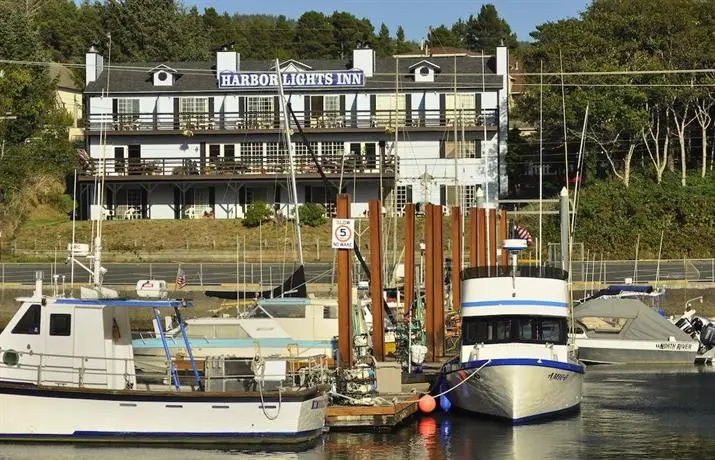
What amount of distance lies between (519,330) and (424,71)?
5424 cm

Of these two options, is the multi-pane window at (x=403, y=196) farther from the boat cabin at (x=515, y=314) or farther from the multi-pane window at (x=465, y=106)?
the boat cabin at (x=515, y=314)

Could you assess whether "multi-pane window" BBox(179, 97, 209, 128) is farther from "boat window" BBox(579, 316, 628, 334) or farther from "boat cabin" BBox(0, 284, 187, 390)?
"boat cabin" BBox(0, 284, 187, 390)

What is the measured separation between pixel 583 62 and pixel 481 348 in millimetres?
50555

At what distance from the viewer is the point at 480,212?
172 feet

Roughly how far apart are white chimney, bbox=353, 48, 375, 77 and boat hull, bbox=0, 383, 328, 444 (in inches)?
2346

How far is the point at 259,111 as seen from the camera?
8744cm

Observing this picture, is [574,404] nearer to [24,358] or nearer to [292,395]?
[292,395]

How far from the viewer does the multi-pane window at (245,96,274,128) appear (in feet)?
286

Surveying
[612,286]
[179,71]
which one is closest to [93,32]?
[179,71]

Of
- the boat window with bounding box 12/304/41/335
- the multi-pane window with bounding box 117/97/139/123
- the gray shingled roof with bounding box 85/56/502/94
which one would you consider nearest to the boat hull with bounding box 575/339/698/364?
the boat window with bounding box 12/304/41/335

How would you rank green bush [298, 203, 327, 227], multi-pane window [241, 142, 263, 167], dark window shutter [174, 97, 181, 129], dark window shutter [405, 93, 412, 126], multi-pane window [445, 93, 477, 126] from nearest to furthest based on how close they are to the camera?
1. green bush [298, 203, 327, 227]
2. multi-pane window [241, 142, 263, 167]
3. multi-pane window [445, 93, 477, 126]
4. dark window shutter [405, 93, 412, 126]
5. dark window shutter [174, 97, 181, 129]

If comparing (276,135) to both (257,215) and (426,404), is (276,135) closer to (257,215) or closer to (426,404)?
(257,215)

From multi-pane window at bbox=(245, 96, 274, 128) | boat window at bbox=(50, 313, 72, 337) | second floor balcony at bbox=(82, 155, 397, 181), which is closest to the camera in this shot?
boat window at bbox=(50, 313, 72, 337)

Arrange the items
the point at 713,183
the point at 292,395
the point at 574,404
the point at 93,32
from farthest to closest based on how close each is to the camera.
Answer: the point at 93,32
the point at 713,183
the point at 574,404
the point at 292,395
